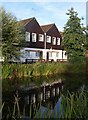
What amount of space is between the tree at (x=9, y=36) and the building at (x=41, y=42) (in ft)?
44.5

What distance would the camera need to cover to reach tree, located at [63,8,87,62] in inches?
1201

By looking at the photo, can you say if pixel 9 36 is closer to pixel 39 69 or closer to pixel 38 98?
pixel 39 69

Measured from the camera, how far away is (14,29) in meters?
18.2

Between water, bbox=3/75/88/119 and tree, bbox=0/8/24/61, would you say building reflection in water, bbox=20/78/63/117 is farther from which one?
tree, bbox=0/8/24/61

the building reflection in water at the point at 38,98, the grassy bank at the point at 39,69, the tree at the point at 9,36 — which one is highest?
the tree at the point at 9,36

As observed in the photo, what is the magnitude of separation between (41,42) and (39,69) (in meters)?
16.6

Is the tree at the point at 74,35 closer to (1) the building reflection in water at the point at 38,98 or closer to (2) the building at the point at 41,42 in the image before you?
(2) the building at the point at 41,42

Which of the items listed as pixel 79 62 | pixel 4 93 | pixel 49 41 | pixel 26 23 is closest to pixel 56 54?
pixel 49 41

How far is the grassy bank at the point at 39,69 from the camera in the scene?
17109 millimetres

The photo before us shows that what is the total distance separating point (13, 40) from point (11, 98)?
848 centimetres

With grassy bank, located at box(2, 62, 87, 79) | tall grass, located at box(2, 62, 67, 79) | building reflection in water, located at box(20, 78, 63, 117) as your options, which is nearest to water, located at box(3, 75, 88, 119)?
building reflection in water, located at box(20, 78, 63, 117)

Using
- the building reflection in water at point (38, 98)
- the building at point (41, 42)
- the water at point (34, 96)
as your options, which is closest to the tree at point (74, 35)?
the building at point (41, 42)

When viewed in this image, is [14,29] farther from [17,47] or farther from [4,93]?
[4,93]

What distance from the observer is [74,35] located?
3059 cm
